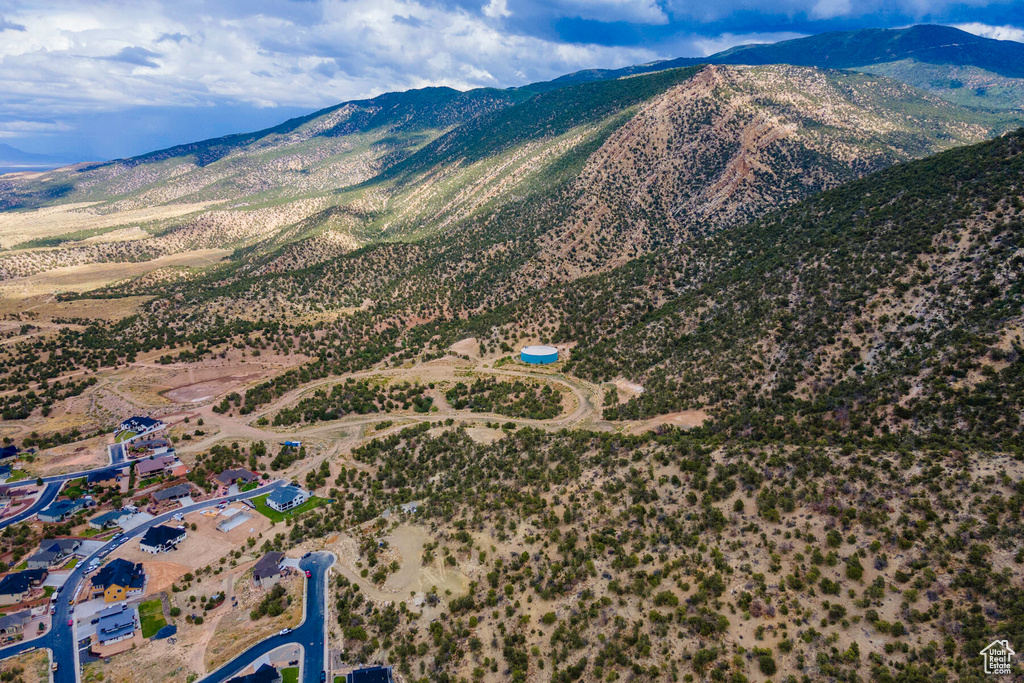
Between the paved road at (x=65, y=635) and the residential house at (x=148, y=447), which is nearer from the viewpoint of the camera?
the paved road at (x=65, y=635)

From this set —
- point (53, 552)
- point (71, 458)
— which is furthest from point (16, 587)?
point (71, 458)

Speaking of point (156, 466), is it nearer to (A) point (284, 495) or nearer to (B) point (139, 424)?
(B) point (139, 424)

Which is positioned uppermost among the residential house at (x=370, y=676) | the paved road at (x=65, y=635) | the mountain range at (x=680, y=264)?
the mountain range at (x=680, y=264)

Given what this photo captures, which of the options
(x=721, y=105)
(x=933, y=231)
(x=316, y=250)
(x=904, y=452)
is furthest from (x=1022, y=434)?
(x=316, y=250)

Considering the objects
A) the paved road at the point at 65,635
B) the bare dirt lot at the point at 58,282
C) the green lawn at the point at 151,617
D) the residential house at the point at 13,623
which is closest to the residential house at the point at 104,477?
the paved road at the point at 65,635

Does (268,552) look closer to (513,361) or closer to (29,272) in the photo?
(513,361)

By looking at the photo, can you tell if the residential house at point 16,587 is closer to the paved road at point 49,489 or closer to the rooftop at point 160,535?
the rooftop at point 160,535
